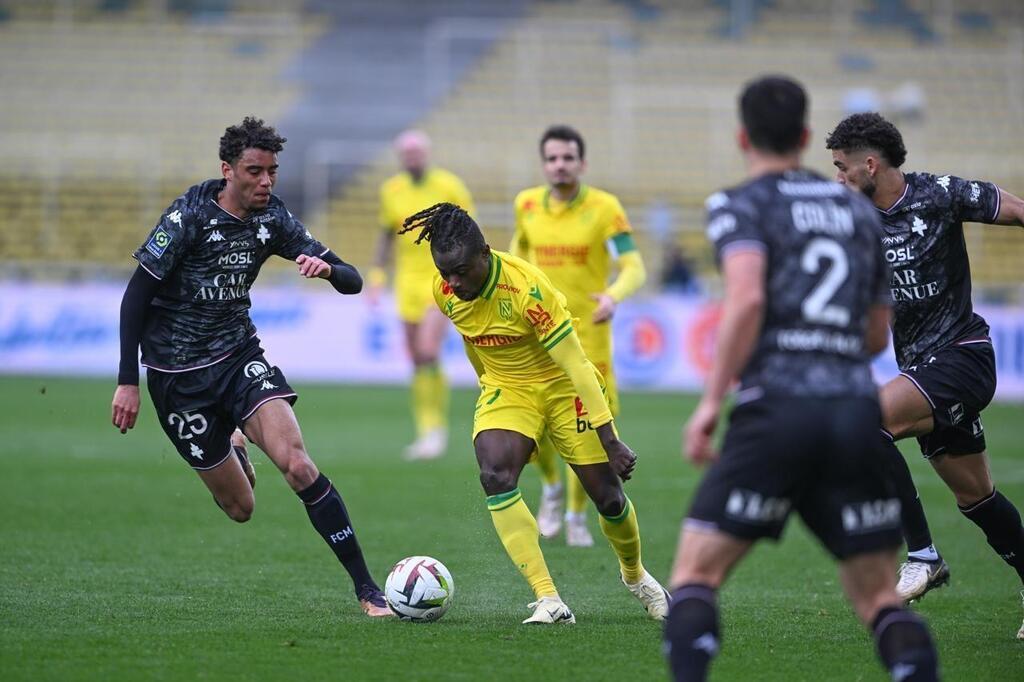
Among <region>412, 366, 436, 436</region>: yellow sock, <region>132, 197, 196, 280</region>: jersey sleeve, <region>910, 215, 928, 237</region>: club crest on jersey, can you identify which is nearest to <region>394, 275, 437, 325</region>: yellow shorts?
<region>412, 366, 436, 436</region>: yellow sock

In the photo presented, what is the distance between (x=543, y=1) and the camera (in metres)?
31.6

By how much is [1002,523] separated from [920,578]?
0.53 meters

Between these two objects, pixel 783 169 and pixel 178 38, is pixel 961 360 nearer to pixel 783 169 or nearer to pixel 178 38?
pixel 783 169

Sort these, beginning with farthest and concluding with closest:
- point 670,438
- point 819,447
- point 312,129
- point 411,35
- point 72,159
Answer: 1. point 411,35
2. point 312,129
3. point 72,159
4. point 670,438
5. point 819,447

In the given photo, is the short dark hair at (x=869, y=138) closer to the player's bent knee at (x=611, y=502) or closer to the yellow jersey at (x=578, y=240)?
the player's bent knee at (x=611, y=502)

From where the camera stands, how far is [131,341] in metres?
7.09

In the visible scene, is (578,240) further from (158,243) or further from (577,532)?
(158,243)

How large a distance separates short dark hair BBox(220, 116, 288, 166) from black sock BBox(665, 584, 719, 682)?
12.2 ft

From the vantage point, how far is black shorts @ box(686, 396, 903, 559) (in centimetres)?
449

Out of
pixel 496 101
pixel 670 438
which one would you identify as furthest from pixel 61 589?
pixel 496 101

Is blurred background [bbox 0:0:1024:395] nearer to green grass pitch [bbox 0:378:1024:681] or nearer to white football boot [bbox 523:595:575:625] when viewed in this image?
green grass pitch [bbox 0:378:1024:681]

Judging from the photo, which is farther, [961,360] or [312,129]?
[312,129]

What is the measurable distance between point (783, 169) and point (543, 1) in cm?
2790

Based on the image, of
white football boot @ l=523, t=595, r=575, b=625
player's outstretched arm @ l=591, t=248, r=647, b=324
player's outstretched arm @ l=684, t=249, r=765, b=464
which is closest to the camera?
player's outstretched arm @ l=684, t=249, r=765, b=464
